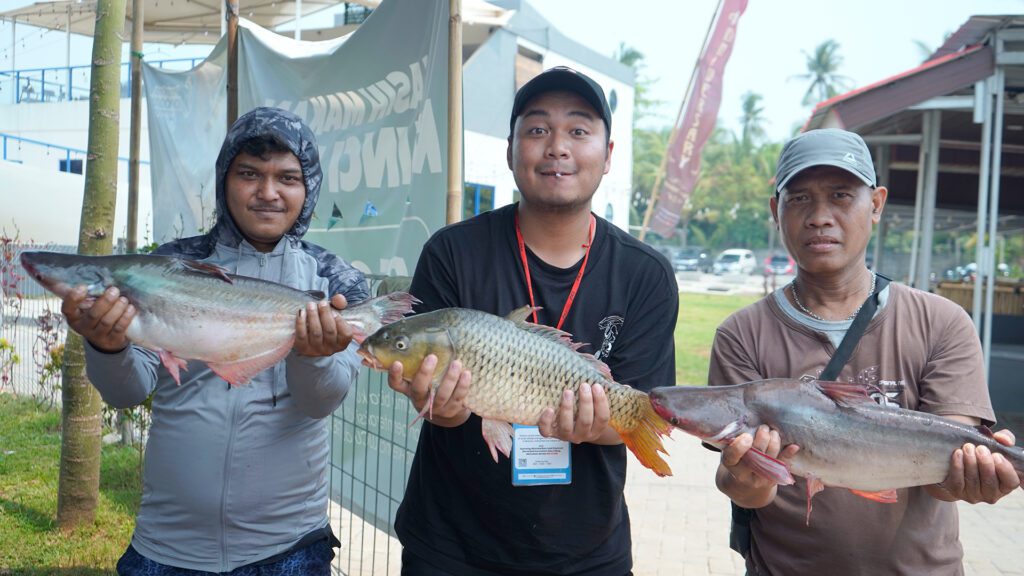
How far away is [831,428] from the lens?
228cm

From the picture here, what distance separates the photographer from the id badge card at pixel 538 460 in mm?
2434

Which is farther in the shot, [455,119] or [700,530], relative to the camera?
[700,530]

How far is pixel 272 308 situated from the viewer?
8.20 ft

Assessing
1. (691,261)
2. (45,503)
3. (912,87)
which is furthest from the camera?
(691,261)

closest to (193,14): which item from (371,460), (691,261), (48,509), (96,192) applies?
(96,192)

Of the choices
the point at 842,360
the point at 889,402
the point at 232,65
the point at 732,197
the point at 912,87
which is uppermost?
the point at 732,197

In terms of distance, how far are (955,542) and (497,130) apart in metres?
24.5

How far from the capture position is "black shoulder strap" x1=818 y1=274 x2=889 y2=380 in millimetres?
2494

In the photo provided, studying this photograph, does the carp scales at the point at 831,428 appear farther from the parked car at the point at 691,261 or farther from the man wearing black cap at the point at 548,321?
the parked car at the point at 691,261

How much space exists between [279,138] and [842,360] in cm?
208

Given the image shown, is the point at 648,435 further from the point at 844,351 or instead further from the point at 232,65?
the point at 232,65

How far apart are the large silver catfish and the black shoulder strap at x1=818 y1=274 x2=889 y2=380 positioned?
1.40 meters

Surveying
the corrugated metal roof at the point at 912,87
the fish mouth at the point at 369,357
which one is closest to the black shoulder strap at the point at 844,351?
the fish mouth at the point at 369,357

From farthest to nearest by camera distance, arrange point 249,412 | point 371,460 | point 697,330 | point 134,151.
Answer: point 697,330, point 134,151, point 371,460, point 249,412
